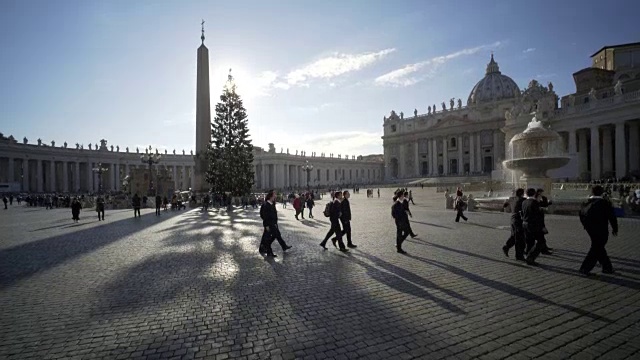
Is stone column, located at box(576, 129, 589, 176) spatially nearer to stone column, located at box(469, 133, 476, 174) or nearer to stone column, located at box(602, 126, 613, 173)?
stone column, located at box(602, 126, 613, 173)

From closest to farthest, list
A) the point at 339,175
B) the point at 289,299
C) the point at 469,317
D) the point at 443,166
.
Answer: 1. the point at 469,317
2. the point at 289,299
3. the point at 443,166
4. the point at 339,175

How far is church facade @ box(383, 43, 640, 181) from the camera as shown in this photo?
36.8 meters

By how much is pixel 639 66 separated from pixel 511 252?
5763 cm

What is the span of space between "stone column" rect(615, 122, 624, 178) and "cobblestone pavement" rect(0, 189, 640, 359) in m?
32.6

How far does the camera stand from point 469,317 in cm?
480

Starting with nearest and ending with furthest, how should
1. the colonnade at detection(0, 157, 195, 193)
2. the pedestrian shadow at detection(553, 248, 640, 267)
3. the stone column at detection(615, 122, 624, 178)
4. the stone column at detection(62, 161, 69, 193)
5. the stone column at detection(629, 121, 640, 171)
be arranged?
the pedestrian shadow at detection(553, 248, 640, 267) < the stone column at detection(615, 122, 624, 178) < the stone column at detection(629, 121, 640, 171) < the colonnade at detection(0, 157, 195, 193) < the stone column at detection(62, 161, 69, 193)

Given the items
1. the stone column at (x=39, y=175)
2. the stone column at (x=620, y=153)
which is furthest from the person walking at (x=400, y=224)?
the stone column at (x=39, y=175)

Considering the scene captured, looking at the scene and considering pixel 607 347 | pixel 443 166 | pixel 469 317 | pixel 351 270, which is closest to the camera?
pixel 607 347

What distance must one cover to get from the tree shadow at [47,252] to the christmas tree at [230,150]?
1832cm

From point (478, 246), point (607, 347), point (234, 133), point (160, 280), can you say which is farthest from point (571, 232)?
point (234, 133)

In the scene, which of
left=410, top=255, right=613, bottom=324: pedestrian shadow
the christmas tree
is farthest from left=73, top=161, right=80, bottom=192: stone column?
left=410, top=255, right=613, bottom=324: pedestrian shadow

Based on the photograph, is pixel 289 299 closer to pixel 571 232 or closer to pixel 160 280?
pixel 160 280

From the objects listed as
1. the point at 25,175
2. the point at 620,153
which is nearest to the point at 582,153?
the point at 620,153

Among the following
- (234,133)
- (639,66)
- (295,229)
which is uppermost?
(639,66)
